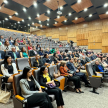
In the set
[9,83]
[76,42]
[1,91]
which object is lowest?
[1,91]

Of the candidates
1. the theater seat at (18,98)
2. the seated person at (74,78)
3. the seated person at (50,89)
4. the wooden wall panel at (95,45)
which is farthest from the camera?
the wooden wall panel at (95,45)

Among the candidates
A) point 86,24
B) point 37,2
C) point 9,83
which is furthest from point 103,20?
point 9,83

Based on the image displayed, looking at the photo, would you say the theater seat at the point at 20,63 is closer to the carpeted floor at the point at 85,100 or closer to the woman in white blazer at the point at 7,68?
the woman in white blazer at the point at 7,68

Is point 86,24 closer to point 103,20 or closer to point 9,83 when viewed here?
point 103,20

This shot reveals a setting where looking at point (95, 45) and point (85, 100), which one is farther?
point (95, 45)

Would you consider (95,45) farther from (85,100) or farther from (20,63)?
(20,63)

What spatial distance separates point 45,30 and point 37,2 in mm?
5331

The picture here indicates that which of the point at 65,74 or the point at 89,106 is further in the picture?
the point at 65,74

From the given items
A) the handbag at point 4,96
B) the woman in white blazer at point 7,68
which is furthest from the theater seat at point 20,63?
the handbag at point 4,96

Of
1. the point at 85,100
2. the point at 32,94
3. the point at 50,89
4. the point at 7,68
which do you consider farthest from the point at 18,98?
the point at 85,100

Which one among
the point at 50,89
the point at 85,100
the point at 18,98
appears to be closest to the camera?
the point at 18,98

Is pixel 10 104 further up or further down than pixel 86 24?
further down

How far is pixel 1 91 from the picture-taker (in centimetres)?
110

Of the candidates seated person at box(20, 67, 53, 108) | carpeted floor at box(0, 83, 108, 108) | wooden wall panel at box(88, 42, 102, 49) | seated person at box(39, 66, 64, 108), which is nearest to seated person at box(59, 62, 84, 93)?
carpeted floor at box(0, 83, 108, 108)
